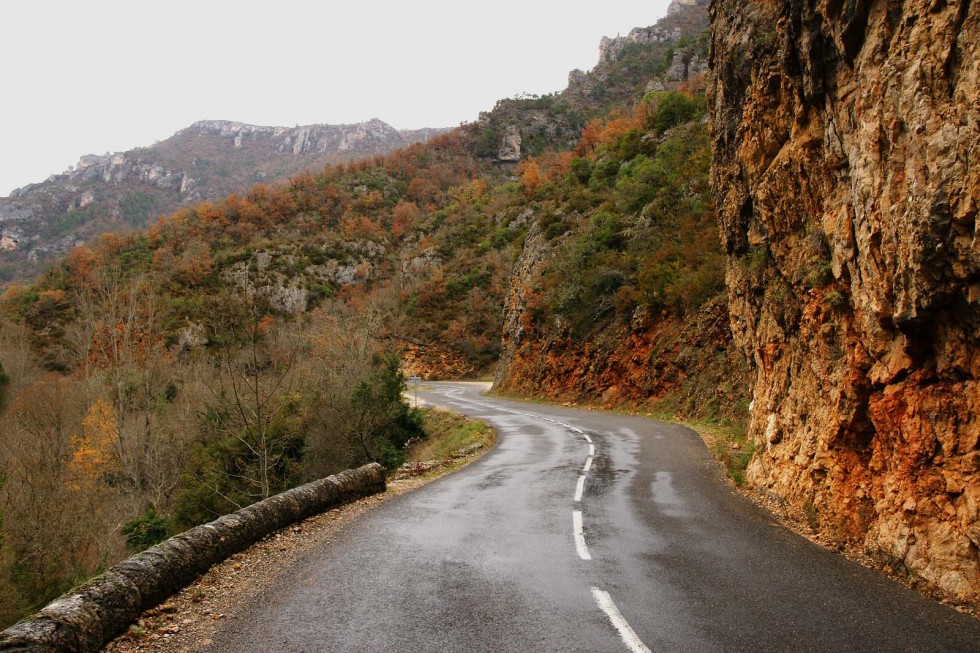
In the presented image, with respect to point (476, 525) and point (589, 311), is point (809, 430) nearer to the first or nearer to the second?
point (476, 525)

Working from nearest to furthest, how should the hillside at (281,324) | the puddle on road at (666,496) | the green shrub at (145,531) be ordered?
the puddle on road at (666,496), the hillside at (281,324), the green shrub at (145,531)

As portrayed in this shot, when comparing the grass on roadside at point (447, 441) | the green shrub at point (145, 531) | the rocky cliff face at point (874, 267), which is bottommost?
the green shrub at point (145, 531)

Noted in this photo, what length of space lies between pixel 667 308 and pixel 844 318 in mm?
20889

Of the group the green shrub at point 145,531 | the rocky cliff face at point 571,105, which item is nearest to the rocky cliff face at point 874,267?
the green shrub at point 145,531

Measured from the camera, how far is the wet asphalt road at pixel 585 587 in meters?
4.75

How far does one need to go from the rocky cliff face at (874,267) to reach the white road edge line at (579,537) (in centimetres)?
321

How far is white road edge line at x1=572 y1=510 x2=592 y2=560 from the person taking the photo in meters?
7.16

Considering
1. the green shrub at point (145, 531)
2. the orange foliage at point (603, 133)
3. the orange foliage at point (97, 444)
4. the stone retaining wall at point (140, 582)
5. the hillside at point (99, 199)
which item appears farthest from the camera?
the hillside at point (99, 199)

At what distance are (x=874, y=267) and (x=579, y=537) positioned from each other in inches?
198

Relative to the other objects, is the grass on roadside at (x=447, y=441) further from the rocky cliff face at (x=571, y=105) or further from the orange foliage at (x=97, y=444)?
the rocky cliff face at (x=571, y=105)

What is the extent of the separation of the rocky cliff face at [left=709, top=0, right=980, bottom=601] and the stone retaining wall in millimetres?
7582

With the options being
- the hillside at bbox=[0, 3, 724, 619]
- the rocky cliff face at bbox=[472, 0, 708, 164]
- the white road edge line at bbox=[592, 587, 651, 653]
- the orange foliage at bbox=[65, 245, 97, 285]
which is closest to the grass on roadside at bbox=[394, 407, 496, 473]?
the hillside at bbox=[0, 3, 724, 619]

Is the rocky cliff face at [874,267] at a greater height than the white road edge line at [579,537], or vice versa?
the rocky cliff face at [874,267]

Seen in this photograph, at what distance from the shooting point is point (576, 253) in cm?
3722
